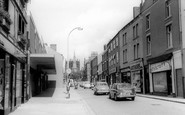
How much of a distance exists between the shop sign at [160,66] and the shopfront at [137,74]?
3.69 metres

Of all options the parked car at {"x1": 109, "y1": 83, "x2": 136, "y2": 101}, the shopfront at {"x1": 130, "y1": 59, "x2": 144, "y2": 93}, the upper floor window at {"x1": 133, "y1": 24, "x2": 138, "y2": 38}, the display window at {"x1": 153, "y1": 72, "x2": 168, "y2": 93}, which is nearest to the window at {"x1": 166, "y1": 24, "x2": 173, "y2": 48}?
the display window at {"x1": 153, "y1": 72, "x2": 168, "y2": 93}

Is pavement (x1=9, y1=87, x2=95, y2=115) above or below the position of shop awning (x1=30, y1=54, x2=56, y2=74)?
below

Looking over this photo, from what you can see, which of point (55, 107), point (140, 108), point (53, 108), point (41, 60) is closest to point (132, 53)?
point (41, 60)

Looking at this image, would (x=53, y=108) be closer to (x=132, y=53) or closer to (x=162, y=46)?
(x=162, y=46)

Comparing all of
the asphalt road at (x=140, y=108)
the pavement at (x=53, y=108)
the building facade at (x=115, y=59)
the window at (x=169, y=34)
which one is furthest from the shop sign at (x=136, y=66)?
the pavement at (x=53, y=108)

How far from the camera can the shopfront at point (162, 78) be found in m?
25.3

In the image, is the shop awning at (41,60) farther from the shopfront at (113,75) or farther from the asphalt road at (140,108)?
the shopfront at (113,75)

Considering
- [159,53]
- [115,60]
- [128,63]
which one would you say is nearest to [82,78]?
[115,60]

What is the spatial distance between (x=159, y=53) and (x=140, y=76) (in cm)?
713

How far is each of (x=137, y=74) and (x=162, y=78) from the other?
844 centimetres

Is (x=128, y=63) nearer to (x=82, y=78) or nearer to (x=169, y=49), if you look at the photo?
(x=169, y=49)

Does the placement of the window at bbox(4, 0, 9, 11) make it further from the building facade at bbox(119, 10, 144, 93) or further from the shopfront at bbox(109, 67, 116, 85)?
the shopfront at bbox(109, 67, 116, 85)

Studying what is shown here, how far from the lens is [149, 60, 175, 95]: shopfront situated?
83.1ft

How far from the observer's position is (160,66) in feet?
90.0
